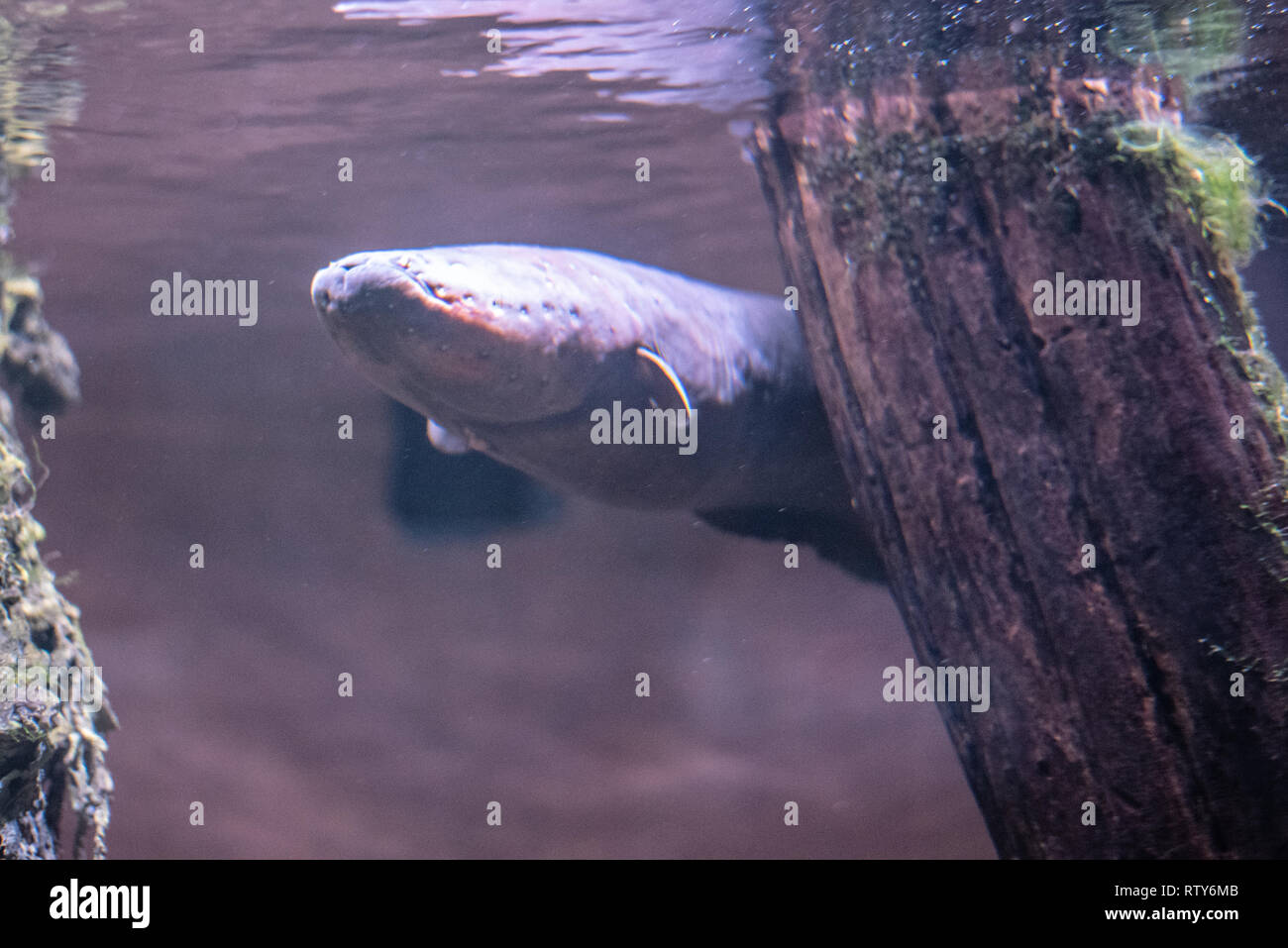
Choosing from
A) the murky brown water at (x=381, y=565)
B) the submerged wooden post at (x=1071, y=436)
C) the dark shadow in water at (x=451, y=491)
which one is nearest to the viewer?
the submerged wooden post at (x=1071, y=436)

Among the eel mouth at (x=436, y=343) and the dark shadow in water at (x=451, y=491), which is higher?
the eel mouth at (x=436, y=343)

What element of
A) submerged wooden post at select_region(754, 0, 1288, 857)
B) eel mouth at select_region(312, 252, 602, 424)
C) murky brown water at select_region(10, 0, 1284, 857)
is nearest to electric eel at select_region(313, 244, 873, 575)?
eel mouth at select_region(312, 252, 602, 424)

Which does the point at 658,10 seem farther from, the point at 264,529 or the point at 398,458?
the point at 264,529

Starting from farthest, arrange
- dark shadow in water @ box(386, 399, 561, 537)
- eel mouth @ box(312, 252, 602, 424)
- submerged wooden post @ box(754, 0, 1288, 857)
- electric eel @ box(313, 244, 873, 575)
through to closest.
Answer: dark shadow in water @ box(386, 399, 561, 537) < electric eel @ box(313, 244, 873, 575) < eel mouth @ box(312, 252, 602, 424) < submerged wooden post @ box(754, 0, 1288, 857)

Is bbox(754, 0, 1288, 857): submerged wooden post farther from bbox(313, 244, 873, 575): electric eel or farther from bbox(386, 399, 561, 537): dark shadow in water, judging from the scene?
bbox(386, 399, 561, 537): dark shadow in water

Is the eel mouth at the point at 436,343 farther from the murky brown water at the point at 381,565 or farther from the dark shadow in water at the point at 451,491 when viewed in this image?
the dark shadow in water at the point at 451,491

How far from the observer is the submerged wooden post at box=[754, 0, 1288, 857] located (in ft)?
10.4

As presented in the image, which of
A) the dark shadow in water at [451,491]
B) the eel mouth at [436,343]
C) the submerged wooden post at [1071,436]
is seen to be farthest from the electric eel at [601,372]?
the dark shadow in water at [451,491]

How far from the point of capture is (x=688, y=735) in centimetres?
942

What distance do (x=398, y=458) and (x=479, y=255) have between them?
8173 mm

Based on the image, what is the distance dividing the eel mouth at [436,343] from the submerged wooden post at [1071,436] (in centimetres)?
158

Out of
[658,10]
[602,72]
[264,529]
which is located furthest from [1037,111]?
[264,529]

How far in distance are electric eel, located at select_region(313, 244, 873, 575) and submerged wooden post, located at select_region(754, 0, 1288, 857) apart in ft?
3.79

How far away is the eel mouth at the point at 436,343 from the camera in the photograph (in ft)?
12.1
